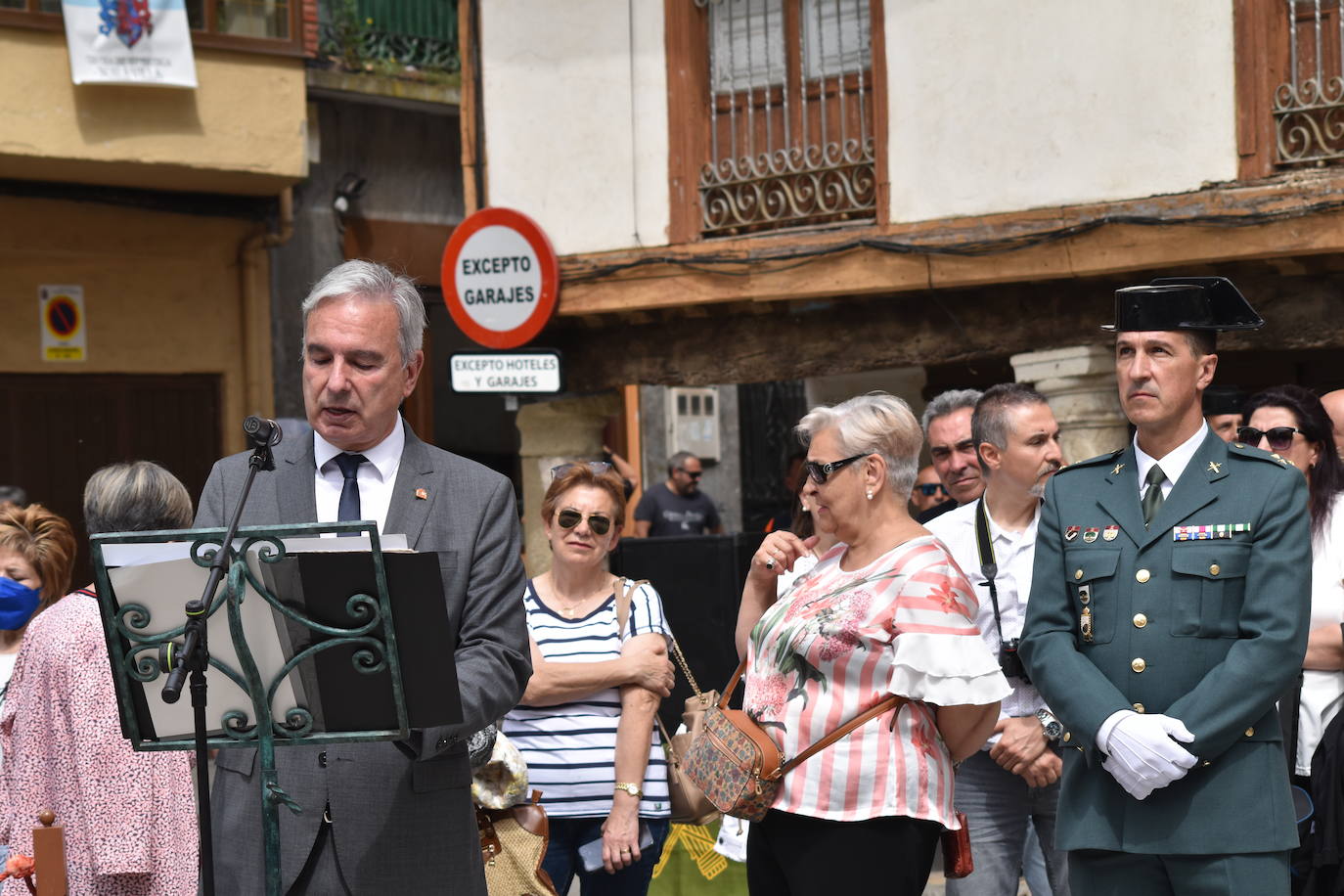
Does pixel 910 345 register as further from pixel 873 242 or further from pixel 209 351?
pixel 209 351

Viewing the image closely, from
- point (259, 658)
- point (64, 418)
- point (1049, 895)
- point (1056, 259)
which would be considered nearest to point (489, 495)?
point (259, 658)

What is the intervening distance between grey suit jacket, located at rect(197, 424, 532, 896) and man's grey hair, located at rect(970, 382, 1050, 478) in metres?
2.26

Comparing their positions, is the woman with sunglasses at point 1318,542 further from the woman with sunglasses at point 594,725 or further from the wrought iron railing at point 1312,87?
the wrought iron railing at point 1312,87

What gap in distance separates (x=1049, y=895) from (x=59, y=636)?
3.43 m

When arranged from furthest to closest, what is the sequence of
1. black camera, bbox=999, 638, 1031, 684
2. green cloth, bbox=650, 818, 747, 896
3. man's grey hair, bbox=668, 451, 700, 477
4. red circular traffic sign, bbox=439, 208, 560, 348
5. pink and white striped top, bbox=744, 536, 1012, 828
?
man's grey hair, bbox=668, 451, 700, 477
red circular traffic sign, bbox=439, 208, 560, 348
green cloth, bbox=650, 818, 747, 896
black camera, bbox=999, 638, 1031, 684
pink and white striped top, bbox=744, 536, 1012, 828

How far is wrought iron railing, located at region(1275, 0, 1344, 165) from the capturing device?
8.84 metres

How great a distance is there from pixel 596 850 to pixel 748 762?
1497 mm

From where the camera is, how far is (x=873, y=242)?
991cm

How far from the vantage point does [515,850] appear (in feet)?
16.2

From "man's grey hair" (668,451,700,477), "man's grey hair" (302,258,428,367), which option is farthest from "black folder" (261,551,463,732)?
"man's grey hair" (668,451,700,477)

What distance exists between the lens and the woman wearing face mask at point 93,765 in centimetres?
448

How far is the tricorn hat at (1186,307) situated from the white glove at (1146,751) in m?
0.93

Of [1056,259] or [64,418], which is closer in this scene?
[1056,259]

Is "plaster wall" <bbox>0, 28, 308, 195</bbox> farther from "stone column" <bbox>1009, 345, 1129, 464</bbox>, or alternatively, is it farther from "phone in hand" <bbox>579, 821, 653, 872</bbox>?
"phone in hand" <bbox>579, 821, 653, 872</bbox>
